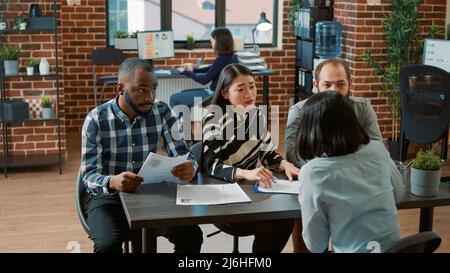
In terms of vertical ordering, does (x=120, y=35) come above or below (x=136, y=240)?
above

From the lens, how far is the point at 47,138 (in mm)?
5848

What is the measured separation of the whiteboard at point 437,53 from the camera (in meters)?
5.62

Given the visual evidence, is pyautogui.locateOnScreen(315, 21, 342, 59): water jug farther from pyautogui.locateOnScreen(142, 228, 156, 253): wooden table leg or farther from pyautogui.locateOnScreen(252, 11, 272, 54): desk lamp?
pyautogui.locateOnScreen(142, 228, 156, 253): wooden table leg

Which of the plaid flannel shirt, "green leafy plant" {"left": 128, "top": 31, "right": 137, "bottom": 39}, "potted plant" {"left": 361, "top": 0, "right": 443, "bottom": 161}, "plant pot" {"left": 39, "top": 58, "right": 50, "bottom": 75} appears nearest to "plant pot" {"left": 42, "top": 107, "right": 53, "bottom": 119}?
"plant pot" {"left": 39, "top": 58, "right": 50, "bottom": 75}

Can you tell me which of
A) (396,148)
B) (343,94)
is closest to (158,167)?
(343,94)

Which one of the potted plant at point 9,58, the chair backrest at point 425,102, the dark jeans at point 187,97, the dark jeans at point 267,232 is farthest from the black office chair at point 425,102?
the potted plant at point 9,58

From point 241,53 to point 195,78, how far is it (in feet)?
2.77

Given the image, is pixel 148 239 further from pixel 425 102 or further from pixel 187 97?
pixel 187 97

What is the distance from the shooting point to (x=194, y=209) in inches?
97.5

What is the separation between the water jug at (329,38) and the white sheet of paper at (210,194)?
4.11 metres

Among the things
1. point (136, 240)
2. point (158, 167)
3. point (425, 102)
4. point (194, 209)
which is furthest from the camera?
point (425, 102)

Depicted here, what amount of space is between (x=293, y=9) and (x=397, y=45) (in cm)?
170

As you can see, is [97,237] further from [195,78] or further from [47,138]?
[195,78]

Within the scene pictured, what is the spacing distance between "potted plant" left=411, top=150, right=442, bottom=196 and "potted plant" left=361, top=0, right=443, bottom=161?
341 cm
